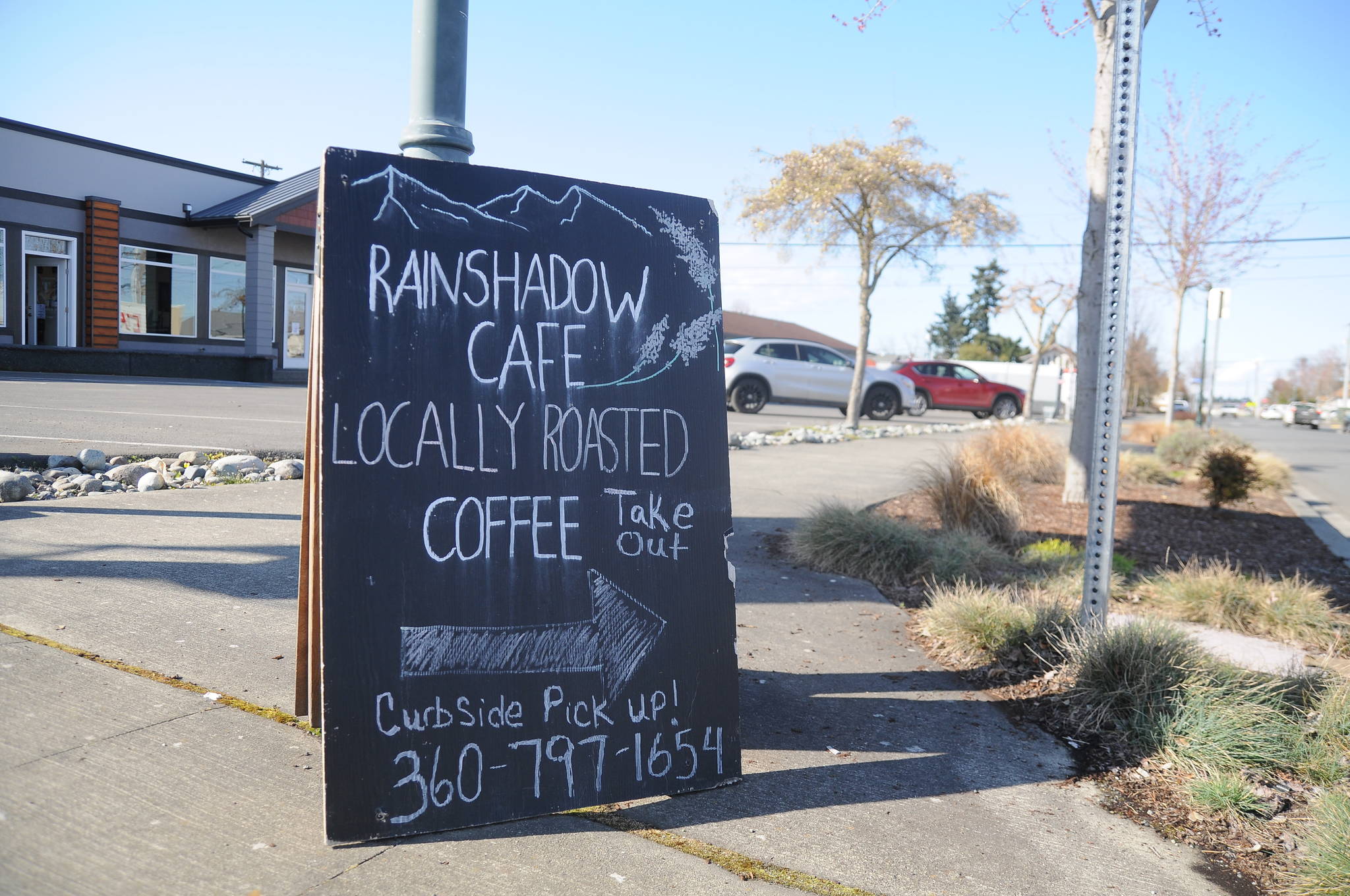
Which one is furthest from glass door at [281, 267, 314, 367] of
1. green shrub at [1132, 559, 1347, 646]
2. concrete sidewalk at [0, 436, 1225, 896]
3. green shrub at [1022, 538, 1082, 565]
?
green shrub at [1132, 559, 1347, 646]

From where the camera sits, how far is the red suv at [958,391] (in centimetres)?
2750

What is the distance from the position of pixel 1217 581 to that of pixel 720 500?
3.76 m

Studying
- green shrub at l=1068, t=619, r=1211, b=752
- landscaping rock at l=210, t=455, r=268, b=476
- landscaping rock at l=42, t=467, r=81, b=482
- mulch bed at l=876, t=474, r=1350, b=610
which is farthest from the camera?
Answer: landscaping rock at l=210, t=455, r=268, b=476

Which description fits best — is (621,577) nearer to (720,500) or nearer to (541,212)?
(720,500)

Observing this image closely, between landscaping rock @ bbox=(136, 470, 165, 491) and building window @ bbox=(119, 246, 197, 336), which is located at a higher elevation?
building window @ bbox=(119, 246, 197, 336)

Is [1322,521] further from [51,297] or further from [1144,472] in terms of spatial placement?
[51,297]

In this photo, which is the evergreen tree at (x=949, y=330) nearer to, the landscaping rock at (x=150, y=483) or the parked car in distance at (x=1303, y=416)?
the parked car in distance at (x=1303, y=416)

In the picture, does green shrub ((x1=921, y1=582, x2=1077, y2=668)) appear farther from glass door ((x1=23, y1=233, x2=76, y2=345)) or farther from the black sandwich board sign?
glass door ((x1=23, y1=233, x2=76, y2=345))

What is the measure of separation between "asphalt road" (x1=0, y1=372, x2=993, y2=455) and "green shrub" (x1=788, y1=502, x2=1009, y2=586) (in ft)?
16.4

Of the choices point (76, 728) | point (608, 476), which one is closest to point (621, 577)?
point (608, 476)

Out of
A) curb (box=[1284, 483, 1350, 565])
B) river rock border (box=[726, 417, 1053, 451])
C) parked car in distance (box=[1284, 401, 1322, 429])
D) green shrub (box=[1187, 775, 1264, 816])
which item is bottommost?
green shrub (box=[1187, 775, 1264, 816])

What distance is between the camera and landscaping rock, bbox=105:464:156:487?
22.6 ft

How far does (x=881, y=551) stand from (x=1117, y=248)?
2.82m

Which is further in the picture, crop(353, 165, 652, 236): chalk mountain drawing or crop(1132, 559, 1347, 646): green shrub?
crop(1132, 559, 1347, 646): green shrub
